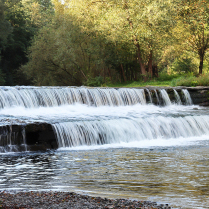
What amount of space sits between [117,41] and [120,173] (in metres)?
26.6

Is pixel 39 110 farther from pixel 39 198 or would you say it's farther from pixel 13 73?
pixel 13 73

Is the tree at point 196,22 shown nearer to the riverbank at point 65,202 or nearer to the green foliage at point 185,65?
the green foliage at point 185,65

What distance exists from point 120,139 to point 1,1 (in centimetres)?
3189

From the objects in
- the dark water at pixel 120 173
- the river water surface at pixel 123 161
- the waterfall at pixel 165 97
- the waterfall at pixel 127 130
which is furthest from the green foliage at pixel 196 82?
the dark water at pixel 120 173

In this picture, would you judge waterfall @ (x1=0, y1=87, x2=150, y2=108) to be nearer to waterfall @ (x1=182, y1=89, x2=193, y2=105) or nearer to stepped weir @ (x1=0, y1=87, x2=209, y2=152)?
stepped weir @ (x1=0, y1=87, x2=209, y2=152)

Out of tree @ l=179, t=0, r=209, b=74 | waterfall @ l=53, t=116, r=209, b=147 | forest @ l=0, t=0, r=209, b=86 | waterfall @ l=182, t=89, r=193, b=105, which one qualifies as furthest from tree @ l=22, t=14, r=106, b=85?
waterfall @ l=53, t=116, r=209, b=147

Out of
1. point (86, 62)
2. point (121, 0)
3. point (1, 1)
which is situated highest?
point (1, 1)

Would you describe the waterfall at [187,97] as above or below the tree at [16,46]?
below

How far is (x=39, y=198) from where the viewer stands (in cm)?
456

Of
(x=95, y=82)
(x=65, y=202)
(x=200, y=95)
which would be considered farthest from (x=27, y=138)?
(x=95, y=82)

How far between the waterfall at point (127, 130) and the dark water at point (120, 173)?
4.11ft

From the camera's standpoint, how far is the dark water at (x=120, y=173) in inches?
204

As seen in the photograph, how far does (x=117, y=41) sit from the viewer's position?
1275 inches

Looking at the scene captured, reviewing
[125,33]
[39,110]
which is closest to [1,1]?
[125,33]
